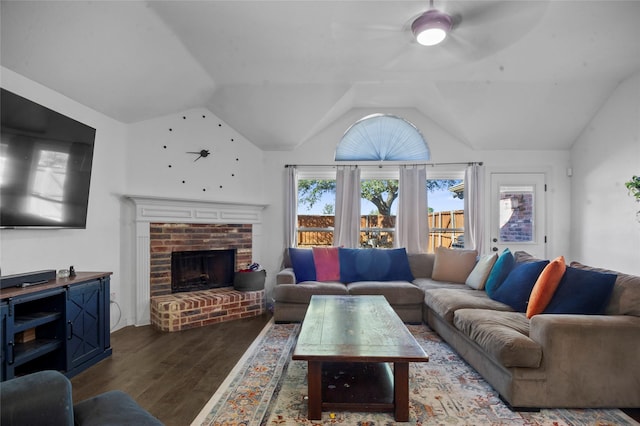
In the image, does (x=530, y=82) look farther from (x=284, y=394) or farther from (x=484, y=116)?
(x=284, y=394)

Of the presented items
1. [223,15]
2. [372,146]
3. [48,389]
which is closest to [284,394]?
[48,389]

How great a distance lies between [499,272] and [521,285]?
17.7 inches

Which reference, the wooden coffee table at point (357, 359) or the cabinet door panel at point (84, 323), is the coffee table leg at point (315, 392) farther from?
the cabinet door panel at point (84, 323)

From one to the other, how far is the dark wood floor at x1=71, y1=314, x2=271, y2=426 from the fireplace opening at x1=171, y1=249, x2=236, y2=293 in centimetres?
70

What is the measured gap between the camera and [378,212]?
5.07 meters

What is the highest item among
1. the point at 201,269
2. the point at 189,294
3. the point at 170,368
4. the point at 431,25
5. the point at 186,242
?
the point at 431,25

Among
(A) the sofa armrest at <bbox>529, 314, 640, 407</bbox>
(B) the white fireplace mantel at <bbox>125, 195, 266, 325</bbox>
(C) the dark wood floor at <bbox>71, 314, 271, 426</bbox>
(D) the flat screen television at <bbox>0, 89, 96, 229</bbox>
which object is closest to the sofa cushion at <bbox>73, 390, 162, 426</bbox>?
(C) the dark wood floor at <bbox>71, 314, 271, 426</bbox>

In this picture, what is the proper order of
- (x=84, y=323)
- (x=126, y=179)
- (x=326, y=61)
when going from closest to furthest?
(x=84, y=323), (x=326, y=61), (x=126, y=179)

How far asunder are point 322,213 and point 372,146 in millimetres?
1269

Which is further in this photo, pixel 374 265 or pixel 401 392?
pixel 374 265

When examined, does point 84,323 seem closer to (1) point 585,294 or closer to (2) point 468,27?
(1) point 585,294

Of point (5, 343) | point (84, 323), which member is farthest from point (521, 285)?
point (5, 343)

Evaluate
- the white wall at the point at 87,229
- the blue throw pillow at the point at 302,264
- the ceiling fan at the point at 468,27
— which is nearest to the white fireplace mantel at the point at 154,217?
the white wall at the point at 87,229

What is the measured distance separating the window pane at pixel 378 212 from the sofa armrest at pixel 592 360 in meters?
3.06
